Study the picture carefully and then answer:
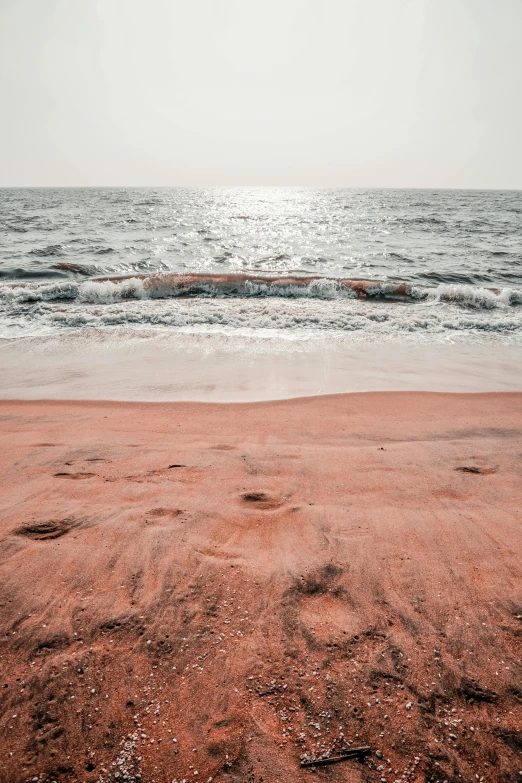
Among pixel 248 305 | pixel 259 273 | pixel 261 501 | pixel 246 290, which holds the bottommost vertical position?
pixel 261 501

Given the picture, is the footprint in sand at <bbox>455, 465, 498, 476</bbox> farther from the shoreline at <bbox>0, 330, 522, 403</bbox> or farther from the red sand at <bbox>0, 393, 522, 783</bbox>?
the shoreline at <bbox>0, 330, 522, 403</bbox>

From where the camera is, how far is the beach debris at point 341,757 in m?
1.92

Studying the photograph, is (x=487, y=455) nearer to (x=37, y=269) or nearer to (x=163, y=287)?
(x=163, y=287)

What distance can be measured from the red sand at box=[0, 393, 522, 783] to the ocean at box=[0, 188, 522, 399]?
2.73 m

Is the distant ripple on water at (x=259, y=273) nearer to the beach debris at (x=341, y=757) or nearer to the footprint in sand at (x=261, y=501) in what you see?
the footprint in sand at (x=261, y=501)

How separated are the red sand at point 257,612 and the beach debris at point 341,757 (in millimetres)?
29

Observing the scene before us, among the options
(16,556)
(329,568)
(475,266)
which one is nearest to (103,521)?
(16,556)

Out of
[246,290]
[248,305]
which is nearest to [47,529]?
[248,305]

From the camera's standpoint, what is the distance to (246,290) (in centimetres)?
1486

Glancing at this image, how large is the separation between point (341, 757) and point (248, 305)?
11338 millimetres

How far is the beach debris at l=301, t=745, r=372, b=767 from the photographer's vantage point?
1.92 m

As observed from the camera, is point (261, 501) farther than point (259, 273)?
No

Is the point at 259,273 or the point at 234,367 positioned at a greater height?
the point at 259,273

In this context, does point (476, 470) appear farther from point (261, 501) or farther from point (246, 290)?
point (246, 290)
